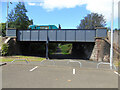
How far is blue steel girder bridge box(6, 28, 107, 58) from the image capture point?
25.4 metres

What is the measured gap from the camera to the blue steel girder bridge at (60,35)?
25.4m

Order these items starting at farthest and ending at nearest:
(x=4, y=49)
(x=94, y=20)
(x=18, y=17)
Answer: (x=94, y=20) < (x=18, y=17) < (x=4, y=49)

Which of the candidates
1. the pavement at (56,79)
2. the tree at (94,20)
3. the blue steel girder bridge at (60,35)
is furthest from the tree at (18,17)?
the pavement at (56,79)

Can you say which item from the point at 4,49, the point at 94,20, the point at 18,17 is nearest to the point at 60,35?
the point at 4,49

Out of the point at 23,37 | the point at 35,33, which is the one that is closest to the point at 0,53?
the point at 23,37

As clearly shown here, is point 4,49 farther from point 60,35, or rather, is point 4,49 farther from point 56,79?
point 56,79

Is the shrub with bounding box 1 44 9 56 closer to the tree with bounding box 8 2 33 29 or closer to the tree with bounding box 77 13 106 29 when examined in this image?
the tree with bounding box 8 2 33 29

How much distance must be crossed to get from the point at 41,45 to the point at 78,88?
41.3 meters

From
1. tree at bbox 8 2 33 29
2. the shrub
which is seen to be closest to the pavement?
the shrub

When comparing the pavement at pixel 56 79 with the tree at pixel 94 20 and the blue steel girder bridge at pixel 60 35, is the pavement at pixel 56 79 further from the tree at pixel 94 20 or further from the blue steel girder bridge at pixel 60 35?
the tree at pixel 94 20

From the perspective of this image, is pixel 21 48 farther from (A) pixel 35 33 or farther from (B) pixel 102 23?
(B) pixel 102 23

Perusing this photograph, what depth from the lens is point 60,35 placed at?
26594 mm

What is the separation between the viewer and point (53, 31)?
26750mm

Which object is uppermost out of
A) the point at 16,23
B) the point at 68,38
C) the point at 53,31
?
the point at 16,23
